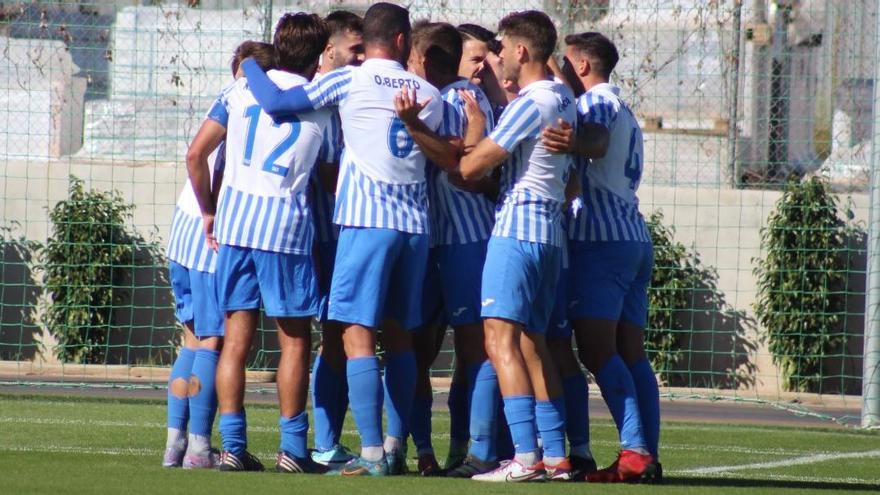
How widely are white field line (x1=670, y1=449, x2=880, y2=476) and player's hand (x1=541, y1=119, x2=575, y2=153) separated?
1.95m

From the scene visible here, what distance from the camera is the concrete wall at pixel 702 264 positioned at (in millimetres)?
13008

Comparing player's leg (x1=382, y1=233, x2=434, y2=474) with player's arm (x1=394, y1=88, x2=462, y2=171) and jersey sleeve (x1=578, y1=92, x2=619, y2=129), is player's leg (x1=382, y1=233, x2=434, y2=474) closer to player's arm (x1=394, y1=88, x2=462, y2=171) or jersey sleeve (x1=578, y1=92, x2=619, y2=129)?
player's arm (x1=394, y1=88, x2=462, y2=171)

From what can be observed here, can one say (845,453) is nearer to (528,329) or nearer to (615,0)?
(528,329)

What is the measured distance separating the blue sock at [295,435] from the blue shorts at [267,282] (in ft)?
1.52

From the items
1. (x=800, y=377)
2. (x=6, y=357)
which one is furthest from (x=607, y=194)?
(x=6, y=357)

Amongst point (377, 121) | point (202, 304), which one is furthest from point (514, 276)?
point (202, 304)

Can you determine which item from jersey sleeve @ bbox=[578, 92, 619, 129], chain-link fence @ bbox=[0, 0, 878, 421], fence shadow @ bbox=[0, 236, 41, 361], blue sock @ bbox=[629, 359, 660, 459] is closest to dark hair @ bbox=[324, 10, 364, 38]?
jersey sleeve @ bbox=[578, 92, 619, 129]

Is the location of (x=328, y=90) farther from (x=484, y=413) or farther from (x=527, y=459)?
(x=527, y=459)

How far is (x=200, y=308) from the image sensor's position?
6.75m

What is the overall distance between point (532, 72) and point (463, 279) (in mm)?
991

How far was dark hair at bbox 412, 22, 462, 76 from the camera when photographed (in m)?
6.62

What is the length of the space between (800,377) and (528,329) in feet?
23.0

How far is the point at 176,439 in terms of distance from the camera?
21.9 feet

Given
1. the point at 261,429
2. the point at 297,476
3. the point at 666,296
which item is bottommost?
the point at 261,429
